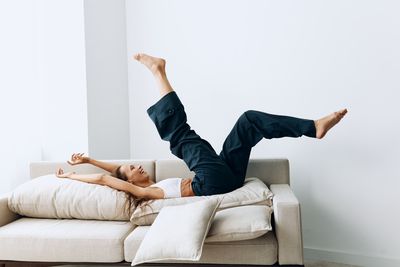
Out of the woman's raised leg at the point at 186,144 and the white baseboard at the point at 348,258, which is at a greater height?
the woman's raised leg at the point at 186,144

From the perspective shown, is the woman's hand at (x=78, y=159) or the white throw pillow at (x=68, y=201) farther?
the woman's hand at (x=78, y=159)

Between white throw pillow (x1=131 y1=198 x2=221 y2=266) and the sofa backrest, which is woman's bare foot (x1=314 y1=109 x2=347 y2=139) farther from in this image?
white throw pillow (x1=131 y1=198 x2=221 y2=266)

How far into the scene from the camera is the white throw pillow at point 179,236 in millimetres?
1779

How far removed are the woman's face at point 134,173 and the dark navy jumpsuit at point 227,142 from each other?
0.80 feet

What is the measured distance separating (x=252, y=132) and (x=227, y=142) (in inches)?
7.0

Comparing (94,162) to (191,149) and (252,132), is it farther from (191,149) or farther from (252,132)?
(252,132)

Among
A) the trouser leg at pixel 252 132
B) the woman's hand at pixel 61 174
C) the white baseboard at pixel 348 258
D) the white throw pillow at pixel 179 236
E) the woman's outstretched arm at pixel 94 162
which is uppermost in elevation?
the trouser leg at pixel 252 132

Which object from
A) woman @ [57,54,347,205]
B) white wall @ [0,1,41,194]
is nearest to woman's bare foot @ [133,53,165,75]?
woman @ [57,54,347,205]

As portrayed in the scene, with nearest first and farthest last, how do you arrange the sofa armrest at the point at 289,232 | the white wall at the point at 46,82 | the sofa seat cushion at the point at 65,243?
1. the sofa armrest at the point at 289,232
2. the sofa seat cushion at the point at 65,243
3. the white wall at the point at 46,82

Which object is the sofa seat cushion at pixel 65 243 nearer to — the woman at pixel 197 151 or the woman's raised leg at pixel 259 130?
the woman at pixel 197 151

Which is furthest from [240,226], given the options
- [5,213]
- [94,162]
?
[5,213]

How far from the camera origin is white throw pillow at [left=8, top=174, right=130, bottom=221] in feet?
7.51

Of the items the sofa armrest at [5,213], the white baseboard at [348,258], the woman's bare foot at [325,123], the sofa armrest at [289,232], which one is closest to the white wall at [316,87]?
the white baseboard at [348,258]

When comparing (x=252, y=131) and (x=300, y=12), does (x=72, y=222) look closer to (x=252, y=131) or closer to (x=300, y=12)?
(x=252, y=131)
